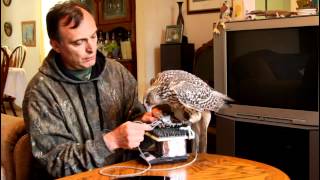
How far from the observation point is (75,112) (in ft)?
4.77

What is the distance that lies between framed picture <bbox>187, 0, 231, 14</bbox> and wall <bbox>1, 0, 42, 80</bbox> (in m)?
3.52

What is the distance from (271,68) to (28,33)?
17.6ft

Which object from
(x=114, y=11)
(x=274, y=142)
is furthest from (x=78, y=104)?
(x=114, y=11)

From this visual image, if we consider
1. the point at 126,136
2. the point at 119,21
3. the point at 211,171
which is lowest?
the point at 211,171

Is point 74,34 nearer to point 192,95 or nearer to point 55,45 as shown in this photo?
point 55,45

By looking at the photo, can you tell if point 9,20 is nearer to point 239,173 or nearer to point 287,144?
point 287,144

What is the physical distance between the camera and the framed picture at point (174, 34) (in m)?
3.88

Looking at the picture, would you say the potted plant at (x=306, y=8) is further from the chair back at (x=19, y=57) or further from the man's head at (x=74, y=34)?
the chair back at (x=19, y=57)

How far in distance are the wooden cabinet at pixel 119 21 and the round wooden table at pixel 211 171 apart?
300 centimetres

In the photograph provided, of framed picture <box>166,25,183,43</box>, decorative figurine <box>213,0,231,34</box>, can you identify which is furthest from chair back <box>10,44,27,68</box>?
decorative figurine <box>213,0,231,34</box>

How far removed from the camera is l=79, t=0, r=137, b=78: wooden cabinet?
169 inches

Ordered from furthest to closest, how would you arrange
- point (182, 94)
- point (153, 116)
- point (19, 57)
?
point (19, 57)
point (153, 116)
point (182, 94)

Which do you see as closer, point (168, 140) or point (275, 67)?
point (168, 140)

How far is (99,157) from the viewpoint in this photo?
4.25ft
